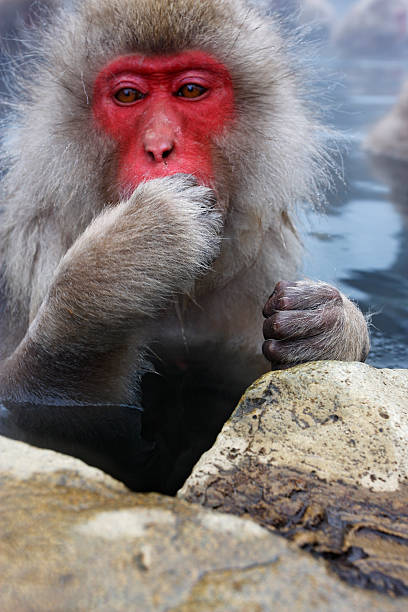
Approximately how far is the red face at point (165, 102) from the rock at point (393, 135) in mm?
7312

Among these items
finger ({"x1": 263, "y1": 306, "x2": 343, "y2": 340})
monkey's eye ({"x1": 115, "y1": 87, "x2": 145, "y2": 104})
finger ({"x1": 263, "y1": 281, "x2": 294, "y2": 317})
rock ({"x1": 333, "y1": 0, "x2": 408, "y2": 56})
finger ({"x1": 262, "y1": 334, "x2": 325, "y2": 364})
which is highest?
rock ({"x1": 333, "y1": 0, "x2": 408, "y2": 56})

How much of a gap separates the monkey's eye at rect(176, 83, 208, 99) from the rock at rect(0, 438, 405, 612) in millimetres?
1794

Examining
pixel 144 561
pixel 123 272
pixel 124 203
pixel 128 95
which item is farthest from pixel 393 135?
pixel 144 561

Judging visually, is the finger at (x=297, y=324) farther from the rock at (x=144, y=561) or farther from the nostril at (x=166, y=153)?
the rock at (x=144, y=561)

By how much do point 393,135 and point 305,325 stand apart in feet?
26.0

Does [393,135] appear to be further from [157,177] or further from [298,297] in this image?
[157,177]

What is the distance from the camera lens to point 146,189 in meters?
2.53

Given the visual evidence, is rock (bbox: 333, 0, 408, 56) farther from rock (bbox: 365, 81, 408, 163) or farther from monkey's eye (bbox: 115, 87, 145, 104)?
monkey's eye (bbox: 115, 87, 145, 104)

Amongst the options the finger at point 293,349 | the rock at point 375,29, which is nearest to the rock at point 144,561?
the finger at point 293,349

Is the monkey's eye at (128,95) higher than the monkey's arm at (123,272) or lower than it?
higher

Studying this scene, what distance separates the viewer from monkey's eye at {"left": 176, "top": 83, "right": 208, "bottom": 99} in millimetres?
2877

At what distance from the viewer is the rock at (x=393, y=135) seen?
32.0 feet

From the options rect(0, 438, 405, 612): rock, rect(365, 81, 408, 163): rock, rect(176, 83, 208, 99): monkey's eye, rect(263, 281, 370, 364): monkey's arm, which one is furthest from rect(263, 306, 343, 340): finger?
rect(365, 81, 408, 163): rock

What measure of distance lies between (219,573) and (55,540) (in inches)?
13.8
